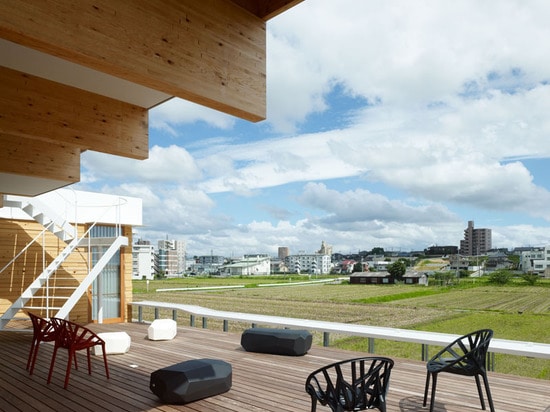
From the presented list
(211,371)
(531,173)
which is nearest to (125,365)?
(211,371)


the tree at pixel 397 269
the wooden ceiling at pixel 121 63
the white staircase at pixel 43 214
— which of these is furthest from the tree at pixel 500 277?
Result: the wooden ceiling at pixel 121 63

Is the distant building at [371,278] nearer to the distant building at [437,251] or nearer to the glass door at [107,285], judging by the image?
the distant building at [437,251]

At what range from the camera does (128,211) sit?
468 inches

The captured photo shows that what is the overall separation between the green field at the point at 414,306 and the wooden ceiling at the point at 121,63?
60.2 ft

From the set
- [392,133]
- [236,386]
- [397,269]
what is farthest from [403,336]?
[392,133]

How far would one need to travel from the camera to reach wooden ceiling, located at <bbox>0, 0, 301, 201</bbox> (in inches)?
97.0

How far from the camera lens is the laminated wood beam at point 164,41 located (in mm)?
2385

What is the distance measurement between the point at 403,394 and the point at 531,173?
115 meters

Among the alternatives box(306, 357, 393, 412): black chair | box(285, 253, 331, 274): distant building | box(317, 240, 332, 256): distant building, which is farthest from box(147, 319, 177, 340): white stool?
box(317, 240, 332, 256): distant building

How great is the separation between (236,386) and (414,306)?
38.6m

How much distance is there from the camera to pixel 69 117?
16.2ft

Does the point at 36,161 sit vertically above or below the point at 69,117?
below

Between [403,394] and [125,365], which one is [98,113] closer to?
[125,365]

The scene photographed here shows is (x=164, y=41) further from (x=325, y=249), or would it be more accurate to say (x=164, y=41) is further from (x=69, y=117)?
(x=325, y=249)
